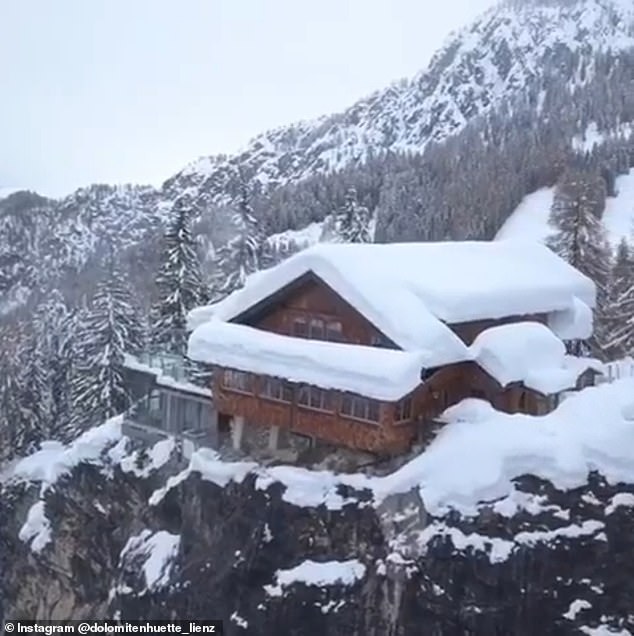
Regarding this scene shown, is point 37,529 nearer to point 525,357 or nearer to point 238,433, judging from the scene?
point 238,433

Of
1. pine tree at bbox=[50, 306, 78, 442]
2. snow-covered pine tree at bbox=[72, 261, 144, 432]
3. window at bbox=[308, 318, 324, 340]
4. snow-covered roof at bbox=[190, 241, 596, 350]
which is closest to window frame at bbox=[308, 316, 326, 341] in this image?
window at bbox=[308, 318, 324, 340]

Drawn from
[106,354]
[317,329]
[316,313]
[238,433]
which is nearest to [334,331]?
[317,329]

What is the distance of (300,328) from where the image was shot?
70.9 ft

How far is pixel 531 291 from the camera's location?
21984 millimetres

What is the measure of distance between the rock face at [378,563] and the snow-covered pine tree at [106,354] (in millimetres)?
11078

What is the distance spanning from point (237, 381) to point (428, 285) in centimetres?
584

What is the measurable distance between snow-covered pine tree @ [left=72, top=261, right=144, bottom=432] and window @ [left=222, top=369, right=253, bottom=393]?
11.5 metres

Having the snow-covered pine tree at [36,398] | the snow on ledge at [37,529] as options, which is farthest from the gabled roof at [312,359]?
the snow-covered pine tree at [36,398]

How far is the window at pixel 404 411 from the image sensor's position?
1862cm

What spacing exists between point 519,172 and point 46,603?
245 feet

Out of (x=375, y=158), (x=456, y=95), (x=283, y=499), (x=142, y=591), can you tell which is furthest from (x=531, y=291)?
(x=456, y=95)

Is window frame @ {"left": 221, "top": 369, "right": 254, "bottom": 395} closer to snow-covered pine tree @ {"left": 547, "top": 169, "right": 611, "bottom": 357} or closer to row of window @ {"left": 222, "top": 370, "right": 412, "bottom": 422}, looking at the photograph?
row of window @ {"left": 222, "top": 370, "right": 412, "bottom": 422}

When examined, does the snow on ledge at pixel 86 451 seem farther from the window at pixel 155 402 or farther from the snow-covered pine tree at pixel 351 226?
the snow-covered pine tree at pixel 351 226

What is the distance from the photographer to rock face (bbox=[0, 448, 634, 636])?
51.5ft
